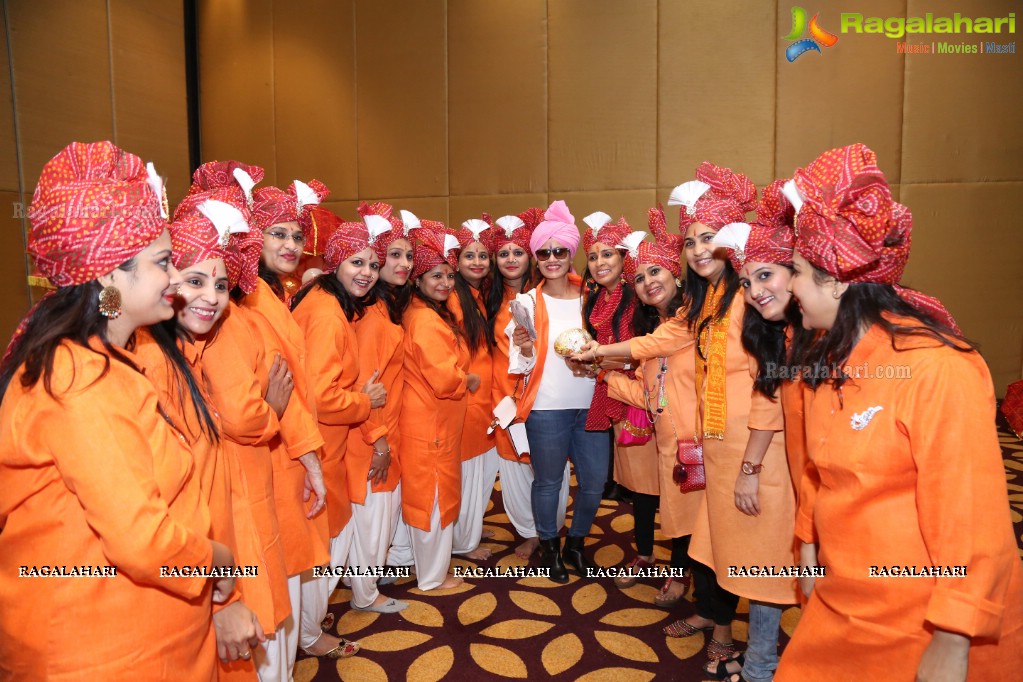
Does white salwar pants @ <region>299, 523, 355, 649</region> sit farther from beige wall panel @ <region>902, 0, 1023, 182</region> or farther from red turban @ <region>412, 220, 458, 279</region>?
beige wall panel @ <region>902, 0, 1023, 182</region>

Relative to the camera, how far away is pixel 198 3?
26.8 ft

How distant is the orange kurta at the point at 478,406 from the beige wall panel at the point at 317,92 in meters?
4.48

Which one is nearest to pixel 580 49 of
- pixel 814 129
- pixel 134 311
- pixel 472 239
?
pixel 814 129

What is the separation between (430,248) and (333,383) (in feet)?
3.47

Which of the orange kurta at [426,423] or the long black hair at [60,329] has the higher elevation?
the long black hair at [60,329]

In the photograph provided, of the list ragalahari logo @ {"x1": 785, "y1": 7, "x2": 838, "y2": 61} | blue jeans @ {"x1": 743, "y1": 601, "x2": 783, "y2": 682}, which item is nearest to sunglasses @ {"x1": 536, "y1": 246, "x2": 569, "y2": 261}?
blue jeans @ {"x1": 743, "y1": 601, "x2": 783, "y2": 682}

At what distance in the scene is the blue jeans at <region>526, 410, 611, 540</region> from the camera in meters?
3.52

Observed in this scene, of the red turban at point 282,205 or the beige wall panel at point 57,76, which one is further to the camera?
the beige wall panel at point 57,76

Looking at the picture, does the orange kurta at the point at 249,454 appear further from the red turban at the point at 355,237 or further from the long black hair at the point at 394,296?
the long black hair at the point at 394,296

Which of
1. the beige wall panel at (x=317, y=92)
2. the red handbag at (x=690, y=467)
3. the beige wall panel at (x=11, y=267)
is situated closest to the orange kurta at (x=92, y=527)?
the red handbag at (x=690, y=467)

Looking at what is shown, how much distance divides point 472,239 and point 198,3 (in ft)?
21.9

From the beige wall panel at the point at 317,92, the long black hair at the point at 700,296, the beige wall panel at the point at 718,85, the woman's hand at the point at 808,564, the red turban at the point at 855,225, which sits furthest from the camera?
the beige wall panel at the point at 317,92

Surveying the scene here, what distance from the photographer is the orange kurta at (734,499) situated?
92.7 inches

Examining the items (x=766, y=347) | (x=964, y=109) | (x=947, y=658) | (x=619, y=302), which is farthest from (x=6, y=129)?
(x=964, y=109)
